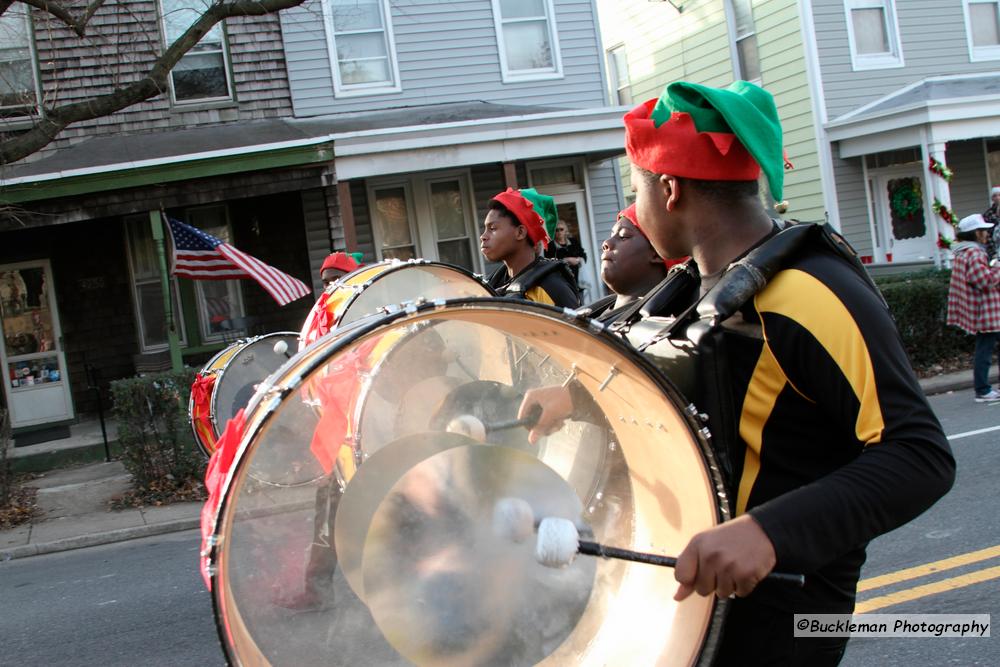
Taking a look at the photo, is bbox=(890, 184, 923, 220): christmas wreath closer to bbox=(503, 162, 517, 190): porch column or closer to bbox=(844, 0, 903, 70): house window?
bbox=(844, 0, 903, 70): house window

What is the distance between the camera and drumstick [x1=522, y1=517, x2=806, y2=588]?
1.64 meters

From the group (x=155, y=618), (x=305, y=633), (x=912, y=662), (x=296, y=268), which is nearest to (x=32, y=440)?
(x=296, y=268)

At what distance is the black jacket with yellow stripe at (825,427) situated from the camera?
1550 millimetres

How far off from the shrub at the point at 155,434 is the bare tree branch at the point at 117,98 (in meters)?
2.65

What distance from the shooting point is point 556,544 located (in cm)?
164

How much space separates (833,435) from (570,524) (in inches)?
20.4

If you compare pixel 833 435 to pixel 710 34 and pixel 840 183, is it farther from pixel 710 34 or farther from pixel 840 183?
pixel 710 34

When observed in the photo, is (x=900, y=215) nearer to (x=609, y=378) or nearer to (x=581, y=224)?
(x=581, y=224)

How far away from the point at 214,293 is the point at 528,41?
259 inches

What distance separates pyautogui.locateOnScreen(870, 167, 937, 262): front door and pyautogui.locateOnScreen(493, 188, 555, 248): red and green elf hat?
14.1m

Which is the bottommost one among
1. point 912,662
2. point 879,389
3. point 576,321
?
point 912,662

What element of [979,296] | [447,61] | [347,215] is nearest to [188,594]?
[347,215]

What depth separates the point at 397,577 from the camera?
1.67 m

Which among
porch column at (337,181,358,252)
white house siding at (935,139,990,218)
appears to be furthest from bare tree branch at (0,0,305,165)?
white house siding at (935,139,990,218)
